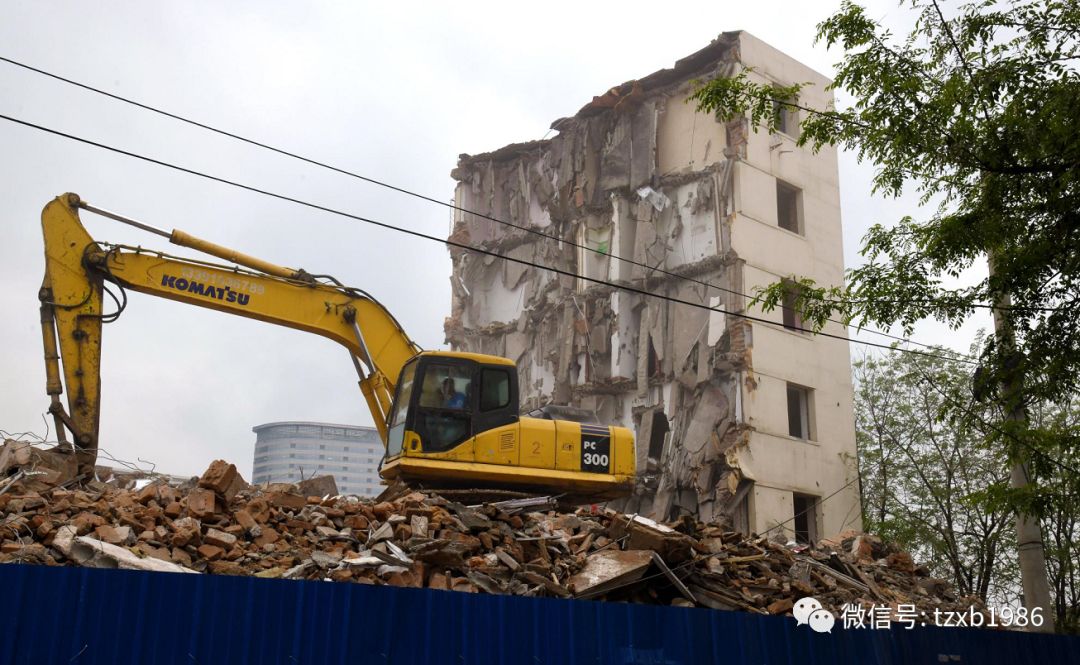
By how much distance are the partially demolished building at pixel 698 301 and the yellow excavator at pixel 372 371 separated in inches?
526

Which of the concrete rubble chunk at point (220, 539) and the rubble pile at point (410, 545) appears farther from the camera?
the concrete rubble chunk at point (220, 539)

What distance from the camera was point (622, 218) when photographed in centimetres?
3456

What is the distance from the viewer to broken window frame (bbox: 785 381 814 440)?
3192 cm

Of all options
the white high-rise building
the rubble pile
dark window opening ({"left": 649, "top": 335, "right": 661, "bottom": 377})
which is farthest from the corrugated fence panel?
the white high-rise building

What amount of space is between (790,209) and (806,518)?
10700 mm

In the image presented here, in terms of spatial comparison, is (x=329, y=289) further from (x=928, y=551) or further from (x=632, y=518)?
(x=928, y=551)

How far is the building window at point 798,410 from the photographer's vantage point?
32062 millimetres

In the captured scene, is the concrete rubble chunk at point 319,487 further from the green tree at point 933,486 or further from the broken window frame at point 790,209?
the broken window frame at point 790,209

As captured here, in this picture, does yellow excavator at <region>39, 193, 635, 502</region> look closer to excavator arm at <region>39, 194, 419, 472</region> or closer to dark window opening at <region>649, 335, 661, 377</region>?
excavator arm at <region>39, 194, 419, 472</region>

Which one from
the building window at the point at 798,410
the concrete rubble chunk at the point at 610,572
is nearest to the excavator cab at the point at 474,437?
the concrete rubble chunk at the point at 610,572

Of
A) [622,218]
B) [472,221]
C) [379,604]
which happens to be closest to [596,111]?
[622,218]

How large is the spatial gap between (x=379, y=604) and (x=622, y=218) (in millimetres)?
27292

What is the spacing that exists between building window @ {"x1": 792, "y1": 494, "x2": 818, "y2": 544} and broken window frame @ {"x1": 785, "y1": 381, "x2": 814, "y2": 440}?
77.4 inches

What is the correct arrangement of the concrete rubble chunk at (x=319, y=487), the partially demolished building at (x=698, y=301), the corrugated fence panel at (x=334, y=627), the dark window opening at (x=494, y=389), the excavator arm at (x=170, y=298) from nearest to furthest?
the corrugated fence panel at (x=334, y=627) → the excavator arm at (x=170, y=298) → the dark window opening at (x=494, y=389) → the concrete rubble chunk at (x=319, y=487) → the partially demolished building at (x=698, y=301)
